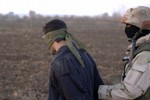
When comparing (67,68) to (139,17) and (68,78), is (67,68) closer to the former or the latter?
(68,78)

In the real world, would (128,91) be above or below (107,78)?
above

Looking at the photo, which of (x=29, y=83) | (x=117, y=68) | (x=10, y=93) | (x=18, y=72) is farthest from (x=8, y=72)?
(x=117, y=68)

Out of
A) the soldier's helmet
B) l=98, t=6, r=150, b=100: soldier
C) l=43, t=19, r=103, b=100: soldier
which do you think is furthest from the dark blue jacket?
the soldier's helmet

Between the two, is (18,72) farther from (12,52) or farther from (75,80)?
(75,80)

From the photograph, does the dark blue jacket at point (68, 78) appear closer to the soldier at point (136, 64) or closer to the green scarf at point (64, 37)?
the green scarf at point (64, 37)

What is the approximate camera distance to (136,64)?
10.6 ft

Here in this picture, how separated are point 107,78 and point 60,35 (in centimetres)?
889

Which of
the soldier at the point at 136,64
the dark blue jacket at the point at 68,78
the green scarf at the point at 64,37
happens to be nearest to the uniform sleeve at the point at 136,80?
the soldier at the point at 136,64

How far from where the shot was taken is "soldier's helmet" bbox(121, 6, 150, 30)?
3.43m

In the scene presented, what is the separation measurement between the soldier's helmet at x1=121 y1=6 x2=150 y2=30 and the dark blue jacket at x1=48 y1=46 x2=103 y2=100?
1.73 ft

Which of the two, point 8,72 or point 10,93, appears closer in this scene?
point 10,93

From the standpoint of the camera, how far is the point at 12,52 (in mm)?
18672

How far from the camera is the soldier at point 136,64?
10.5 feet

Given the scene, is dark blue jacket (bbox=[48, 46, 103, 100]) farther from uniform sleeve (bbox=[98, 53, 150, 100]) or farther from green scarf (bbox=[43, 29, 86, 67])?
uniform sleeve (bbox=[98, 53, 150, 100])
